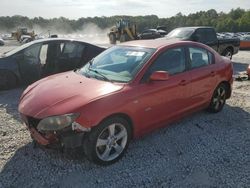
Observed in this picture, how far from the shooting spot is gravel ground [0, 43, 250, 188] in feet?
12.2

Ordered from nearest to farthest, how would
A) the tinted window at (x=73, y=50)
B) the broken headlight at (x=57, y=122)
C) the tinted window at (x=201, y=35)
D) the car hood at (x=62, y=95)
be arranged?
the broken headlight at (x=57, y=122), the car hood at (x=62, y=95), the tinted window at (x=73, y=50), the tinted window at (x=201, y=35)

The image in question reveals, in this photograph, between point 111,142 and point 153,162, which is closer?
point 111,142

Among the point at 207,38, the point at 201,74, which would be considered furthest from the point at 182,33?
the point at 201,74

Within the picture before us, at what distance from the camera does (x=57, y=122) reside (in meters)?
3.68

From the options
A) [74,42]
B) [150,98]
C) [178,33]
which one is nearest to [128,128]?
[150,98]

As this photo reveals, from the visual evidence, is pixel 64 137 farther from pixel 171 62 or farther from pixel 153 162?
pixel 171 62

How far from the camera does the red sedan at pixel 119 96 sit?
147 inches

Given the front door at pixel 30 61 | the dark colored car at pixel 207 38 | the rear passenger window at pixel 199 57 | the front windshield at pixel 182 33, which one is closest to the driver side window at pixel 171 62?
the rear passenger window at pixel 199 57

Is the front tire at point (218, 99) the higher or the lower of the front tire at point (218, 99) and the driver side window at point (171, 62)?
the lower

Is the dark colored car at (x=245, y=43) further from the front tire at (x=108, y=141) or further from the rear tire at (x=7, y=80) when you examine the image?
the front tire at (x=108, y=141)

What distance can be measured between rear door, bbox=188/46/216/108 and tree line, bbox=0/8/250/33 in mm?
62400

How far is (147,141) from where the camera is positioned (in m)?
4.83

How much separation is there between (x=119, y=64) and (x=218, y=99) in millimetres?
2489

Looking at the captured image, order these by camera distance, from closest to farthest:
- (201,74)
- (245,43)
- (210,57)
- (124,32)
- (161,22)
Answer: (201,74) < (210,57) < (245,43) < (124,32) < (161,22)
